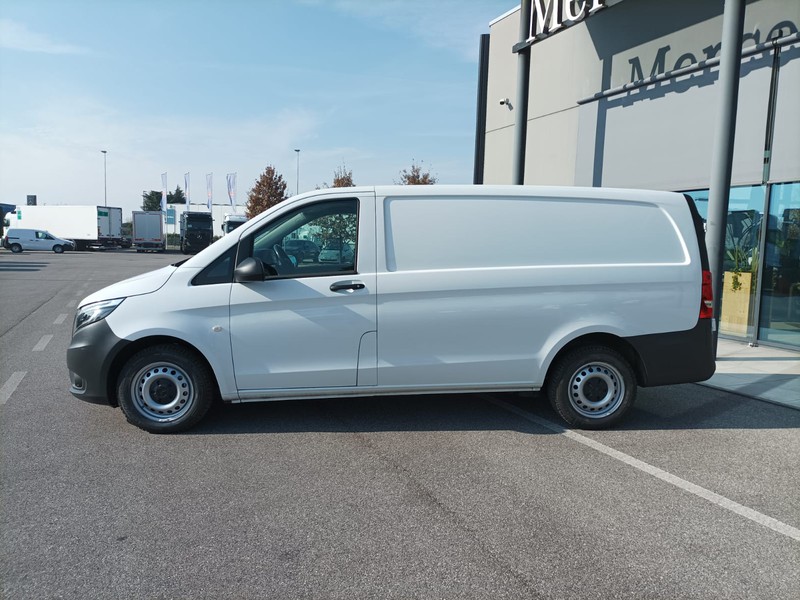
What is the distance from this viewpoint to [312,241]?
16.3ft

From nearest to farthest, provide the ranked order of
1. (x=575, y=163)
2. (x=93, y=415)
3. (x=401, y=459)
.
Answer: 1. (x=401, y=459)
2. (x=93, y=415)
3. (x=575, y=163)

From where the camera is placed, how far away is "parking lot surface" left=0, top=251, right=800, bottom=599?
2.89m

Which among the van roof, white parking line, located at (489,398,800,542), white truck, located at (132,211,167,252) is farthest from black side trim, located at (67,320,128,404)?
white truck, located at (132,211,167,252)

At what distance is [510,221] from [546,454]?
6.08ft

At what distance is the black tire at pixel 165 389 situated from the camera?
15.8ft

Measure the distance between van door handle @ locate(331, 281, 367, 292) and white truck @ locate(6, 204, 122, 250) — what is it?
47.0 meters

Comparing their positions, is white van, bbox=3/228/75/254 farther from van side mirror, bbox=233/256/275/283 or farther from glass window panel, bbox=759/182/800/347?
glass window panel, bbox=759/182/800/347

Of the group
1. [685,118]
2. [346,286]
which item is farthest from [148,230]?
[346,286]

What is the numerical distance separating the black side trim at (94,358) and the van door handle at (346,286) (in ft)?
5.41

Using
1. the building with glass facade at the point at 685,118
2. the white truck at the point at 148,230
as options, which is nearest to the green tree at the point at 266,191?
the white truck at the point at 148,230

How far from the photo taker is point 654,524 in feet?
11.4

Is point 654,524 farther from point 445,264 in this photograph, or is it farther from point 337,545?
point 445,264

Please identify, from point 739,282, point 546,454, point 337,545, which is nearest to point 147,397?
point 337,545

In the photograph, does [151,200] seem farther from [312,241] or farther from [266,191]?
[312,241]
